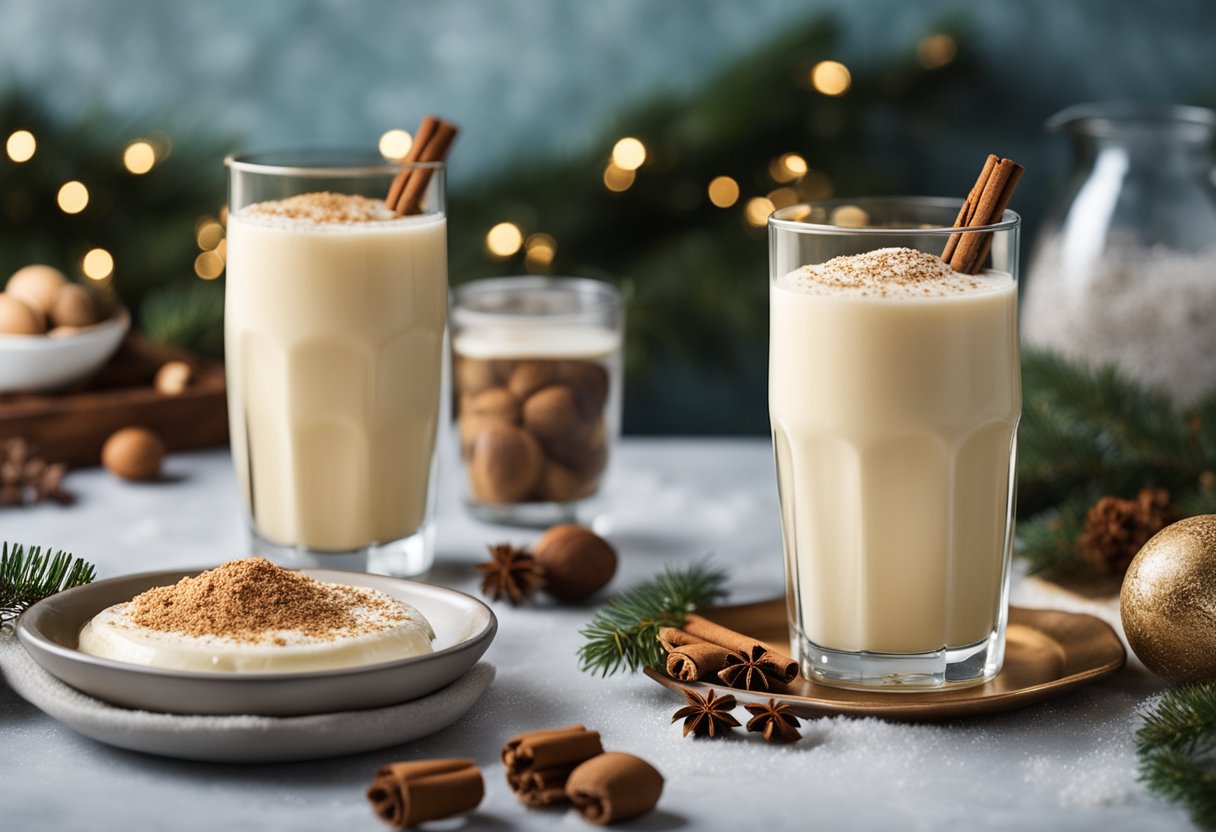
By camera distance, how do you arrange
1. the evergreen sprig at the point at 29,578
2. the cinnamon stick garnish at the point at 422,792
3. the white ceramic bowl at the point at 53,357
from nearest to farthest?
the cinnamon stick garnish at the point at 422,792, the evergreen sprig at the point at 29,578, the white ceramic bowl at the point at 53,357

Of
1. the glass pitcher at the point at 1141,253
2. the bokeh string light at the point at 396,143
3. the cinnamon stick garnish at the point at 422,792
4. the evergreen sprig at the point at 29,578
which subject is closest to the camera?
the cinnamon stick garnish at the point at 422,792

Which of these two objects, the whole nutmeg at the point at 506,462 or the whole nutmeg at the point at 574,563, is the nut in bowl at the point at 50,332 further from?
the whole nutmeg at the point at 574,563

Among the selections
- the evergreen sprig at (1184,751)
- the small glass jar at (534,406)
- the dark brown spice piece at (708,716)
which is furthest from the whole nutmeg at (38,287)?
the evergreen sprig at (1184,751)

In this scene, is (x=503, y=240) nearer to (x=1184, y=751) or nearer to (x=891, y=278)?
(x=891, y=278)

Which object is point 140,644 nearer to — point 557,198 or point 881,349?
point 881,349

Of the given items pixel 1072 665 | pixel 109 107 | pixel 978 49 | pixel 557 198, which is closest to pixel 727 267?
pixel 557 198
